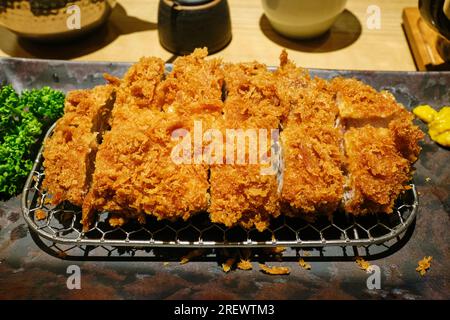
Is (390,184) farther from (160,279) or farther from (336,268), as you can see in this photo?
(160,279)

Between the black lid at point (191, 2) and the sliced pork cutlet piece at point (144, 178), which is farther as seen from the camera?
the black lid at point (191, 2)

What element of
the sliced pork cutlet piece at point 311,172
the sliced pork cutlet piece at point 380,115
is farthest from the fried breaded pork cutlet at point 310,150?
the sliced pork cutlet piece at point 380,115

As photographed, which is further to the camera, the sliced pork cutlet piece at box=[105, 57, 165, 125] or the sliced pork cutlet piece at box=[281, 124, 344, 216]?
the sliced pork cutlet piece at box=[105, 57, 165, 125]

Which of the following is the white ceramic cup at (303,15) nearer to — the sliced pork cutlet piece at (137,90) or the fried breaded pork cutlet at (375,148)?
the fried breaded pork cutlet at (375,148)

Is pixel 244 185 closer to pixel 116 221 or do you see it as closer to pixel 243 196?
pixel 243 196

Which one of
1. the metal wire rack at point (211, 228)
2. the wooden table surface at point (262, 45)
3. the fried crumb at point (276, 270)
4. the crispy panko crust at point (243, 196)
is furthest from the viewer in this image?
the wooden table surface at point (262, 45)

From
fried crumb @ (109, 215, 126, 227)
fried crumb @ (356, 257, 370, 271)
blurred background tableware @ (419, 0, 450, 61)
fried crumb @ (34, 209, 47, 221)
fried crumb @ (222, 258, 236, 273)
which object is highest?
blurred background tableware @ (419, 0, 450, 61)

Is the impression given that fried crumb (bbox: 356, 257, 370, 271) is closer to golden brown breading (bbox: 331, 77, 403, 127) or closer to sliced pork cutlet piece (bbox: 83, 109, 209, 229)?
golden brown breading (bbox: 331, 77, 403, 127)

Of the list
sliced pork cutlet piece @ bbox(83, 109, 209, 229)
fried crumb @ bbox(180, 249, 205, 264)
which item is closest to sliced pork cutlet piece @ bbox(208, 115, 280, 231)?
sliced pork cutlet piece @ bbox(83, 109, 209, 229)
